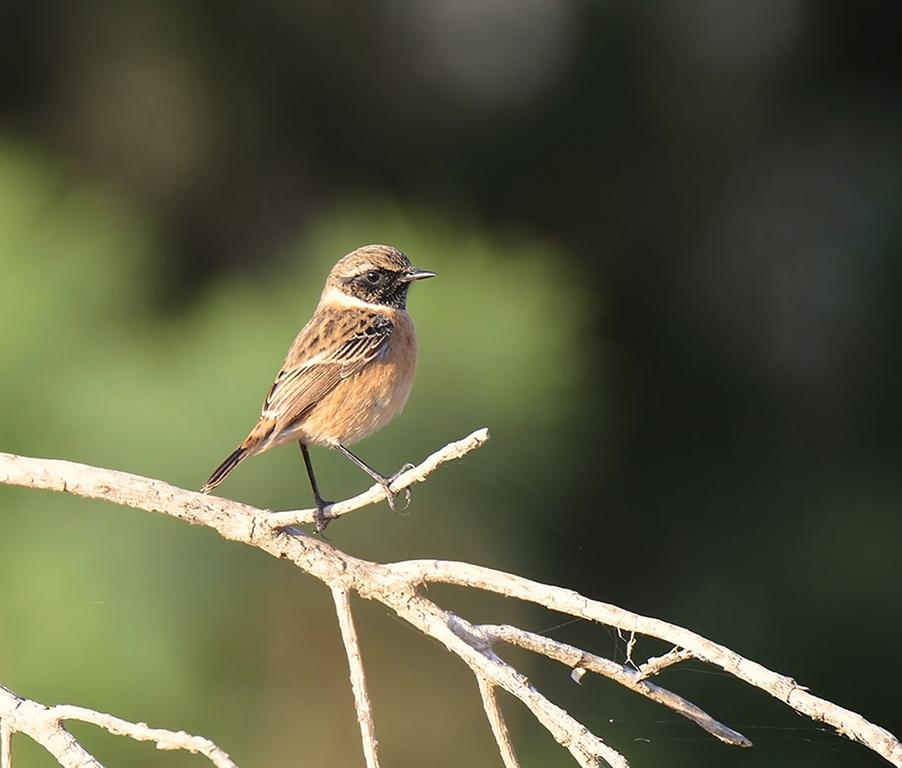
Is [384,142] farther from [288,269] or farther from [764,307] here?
[764,307]

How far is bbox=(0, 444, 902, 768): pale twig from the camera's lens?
68cm

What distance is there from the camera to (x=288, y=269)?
2076 mm

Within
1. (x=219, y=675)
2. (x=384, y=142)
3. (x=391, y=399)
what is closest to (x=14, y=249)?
(x=219, y=675)

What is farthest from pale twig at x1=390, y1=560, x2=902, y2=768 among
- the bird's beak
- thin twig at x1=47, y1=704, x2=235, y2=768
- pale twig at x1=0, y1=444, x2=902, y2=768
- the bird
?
the bird's beak

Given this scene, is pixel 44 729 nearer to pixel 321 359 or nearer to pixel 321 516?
pixel 321 516

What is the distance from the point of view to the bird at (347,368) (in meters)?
1.15

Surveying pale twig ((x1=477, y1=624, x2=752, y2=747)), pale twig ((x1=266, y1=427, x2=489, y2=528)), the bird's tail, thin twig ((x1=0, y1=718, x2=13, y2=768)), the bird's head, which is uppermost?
the bird's head

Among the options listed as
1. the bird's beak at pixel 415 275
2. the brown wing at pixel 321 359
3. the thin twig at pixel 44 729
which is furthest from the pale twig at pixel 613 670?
the bird's beak at pixel 415 275

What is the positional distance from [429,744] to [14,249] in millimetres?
858

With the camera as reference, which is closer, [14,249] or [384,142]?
[14,249]

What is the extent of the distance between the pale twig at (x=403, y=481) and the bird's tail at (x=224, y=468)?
21cm

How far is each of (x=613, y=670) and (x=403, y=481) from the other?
177 millimetres

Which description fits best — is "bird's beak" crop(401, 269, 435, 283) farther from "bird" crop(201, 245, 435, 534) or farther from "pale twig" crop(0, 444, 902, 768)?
"pale twig" crop(0, 444, 902, 768)

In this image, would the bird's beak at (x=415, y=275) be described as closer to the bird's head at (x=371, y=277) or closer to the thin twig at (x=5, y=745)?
the bird's head at (x=371, y=277)
